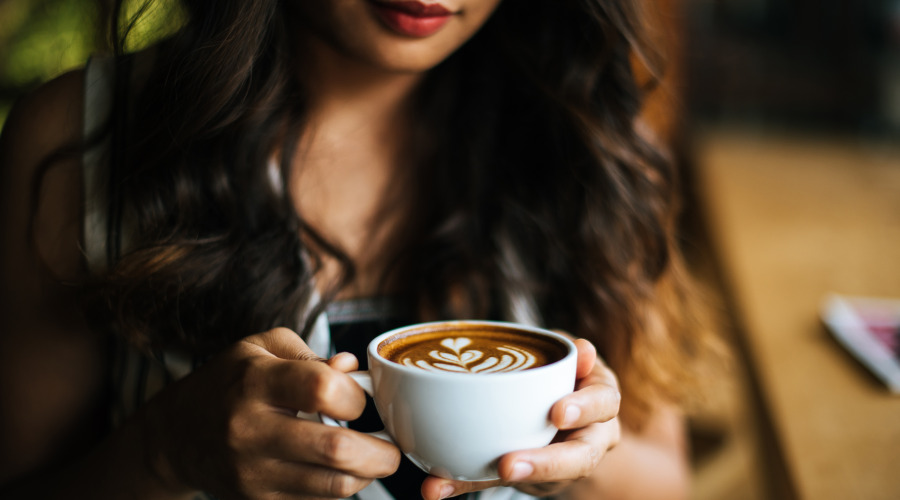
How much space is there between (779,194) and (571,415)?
7.02 feet

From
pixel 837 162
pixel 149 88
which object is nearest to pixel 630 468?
pixel 149 88

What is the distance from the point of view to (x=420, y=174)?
44.1 inches

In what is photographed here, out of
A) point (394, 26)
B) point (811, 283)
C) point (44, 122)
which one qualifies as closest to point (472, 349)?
point (394, 26)

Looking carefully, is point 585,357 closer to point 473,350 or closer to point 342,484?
point 473,350

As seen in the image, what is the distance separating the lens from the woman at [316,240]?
0.62 metres

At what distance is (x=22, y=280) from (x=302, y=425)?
55 centimetres

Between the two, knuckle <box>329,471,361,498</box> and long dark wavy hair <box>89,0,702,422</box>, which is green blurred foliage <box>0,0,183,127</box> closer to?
long dark wavy hair <box>89,0,702,422</box>

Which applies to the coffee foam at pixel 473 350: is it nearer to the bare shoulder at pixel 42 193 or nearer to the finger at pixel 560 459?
the finger at pixel 560 459

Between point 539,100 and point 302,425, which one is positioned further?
point 539,100

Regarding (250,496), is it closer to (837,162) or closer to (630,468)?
(630,468)

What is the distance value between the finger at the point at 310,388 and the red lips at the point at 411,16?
1.38 ft

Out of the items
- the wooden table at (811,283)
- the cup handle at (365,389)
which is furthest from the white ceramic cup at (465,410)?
the wooden table at (811,283)

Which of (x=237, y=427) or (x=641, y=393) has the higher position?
(x=237, y=427)

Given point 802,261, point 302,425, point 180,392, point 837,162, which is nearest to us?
point 302,425
